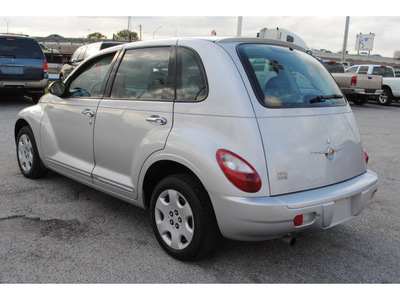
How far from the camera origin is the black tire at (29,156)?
472cm

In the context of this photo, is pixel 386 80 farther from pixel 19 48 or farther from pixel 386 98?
pixel 19 48

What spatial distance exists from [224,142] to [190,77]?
2.26 ft

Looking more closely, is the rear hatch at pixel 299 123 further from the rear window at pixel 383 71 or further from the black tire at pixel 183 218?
the rear window at pixel 383 71

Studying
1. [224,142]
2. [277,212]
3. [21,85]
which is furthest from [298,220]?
[21,85]

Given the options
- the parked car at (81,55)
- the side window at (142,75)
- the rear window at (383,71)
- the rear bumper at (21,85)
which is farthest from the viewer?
the rear window at (383,71)

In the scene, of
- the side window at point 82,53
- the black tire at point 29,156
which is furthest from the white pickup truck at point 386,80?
the black tire at point 29,156

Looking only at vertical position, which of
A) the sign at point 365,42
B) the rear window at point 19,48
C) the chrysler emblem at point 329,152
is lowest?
the chrysler emblem at point 329,152

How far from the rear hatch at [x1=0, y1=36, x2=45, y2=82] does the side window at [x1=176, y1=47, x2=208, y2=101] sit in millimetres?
9315

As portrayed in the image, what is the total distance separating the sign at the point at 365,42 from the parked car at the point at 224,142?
66202 millimetres

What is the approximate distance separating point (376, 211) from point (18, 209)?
3.76 metres

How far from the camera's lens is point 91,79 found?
4035 millimetres

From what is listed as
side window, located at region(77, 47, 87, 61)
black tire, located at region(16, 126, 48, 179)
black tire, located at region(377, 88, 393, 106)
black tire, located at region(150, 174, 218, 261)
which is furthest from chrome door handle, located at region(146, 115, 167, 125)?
black tire, located at region(377, 88, 393, 106)

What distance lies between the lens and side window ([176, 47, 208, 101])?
2945 mm

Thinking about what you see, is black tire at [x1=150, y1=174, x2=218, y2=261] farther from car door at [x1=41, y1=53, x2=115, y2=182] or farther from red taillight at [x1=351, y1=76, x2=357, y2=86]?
red taillight at [x1=351, y1=76, x2=357, y2=86]
